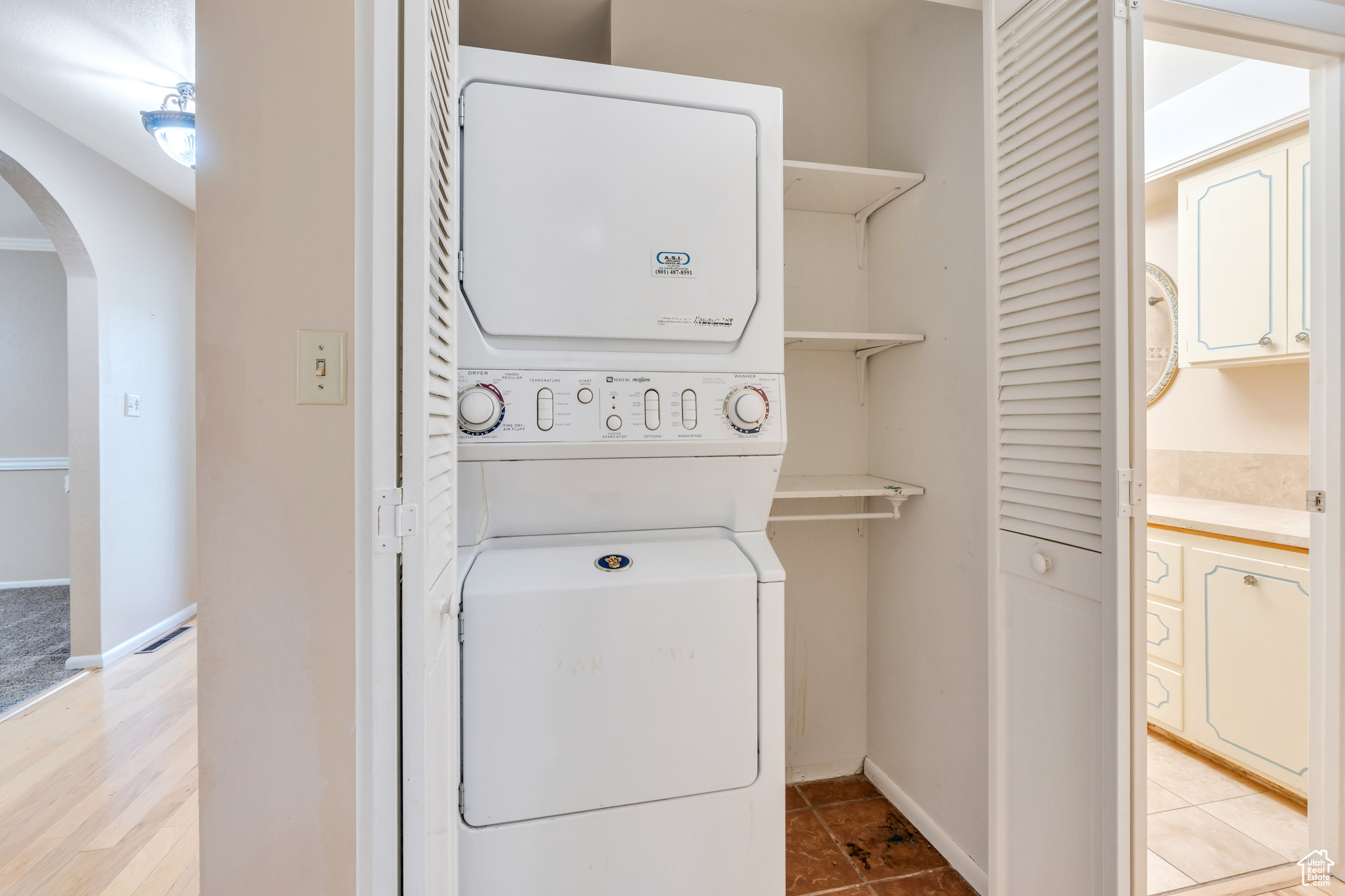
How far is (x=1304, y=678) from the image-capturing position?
1756 millimetres

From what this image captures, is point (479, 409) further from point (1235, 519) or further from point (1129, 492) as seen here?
point (1235, 519)

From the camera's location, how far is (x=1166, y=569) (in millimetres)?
2166

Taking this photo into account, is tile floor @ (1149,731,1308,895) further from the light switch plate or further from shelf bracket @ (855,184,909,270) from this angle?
the light switch plate

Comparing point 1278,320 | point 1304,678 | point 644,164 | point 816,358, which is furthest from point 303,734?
point 1278,320

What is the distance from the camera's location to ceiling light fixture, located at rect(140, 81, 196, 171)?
2.11 metres

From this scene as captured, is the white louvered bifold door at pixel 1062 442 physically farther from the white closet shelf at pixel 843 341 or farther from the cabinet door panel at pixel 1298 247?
the cabinet door panel at pixel 1298 247

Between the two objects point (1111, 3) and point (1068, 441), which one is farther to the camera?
point (1068, 441)

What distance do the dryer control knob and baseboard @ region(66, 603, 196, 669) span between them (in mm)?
3454

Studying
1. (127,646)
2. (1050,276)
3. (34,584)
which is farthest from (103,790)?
(34,584)

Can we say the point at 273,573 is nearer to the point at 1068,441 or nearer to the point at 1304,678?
the point at 1068,441

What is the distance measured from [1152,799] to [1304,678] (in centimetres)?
56

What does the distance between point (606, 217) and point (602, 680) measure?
0.86 metres

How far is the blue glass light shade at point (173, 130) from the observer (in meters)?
2.11

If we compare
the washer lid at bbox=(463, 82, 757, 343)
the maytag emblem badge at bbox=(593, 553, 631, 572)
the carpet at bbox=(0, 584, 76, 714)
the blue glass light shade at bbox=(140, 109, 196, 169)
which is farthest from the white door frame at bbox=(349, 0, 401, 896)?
the carpet at bbox=(0, 584, 76, 714)
